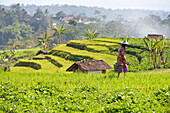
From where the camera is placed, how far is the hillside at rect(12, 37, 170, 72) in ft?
101

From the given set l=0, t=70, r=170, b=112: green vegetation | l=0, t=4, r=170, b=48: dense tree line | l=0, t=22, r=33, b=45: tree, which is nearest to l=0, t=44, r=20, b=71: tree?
l=0, t=70, r=170, b=112: green vegetation

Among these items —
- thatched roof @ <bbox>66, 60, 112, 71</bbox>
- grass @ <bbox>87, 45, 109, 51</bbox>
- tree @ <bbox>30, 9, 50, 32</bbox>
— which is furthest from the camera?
tree @ <bbox>30, 9, 50, 32</bbox>

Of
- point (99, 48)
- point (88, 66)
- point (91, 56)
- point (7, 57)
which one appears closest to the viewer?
point (88, 66)

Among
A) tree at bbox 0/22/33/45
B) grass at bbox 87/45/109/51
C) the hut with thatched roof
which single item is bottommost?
tree at bbox 0/22/33/45

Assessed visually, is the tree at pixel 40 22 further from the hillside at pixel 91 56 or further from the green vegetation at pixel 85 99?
the green vegetation at pixel 85 99

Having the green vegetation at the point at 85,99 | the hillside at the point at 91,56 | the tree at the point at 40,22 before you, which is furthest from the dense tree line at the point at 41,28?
the green vegetation at the point at 85,99

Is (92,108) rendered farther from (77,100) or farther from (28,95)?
(28,95)

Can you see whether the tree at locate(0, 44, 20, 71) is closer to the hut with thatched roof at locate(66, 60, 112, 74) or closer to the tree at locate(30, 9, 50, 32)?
the hut with thatched roof at locate(66, 60, 112, 74)

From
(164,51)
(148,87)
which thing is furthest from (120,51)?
(164,51)

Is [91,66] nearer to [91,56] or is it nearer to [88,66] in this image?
[88,66]

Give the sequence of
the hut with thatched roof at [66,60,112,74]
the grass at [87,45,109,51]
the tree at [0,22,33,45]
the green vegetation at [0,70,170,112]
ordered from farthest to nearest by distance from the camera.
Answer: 1. the tree at [0,22,33,45]
2. the grass at [87,45,109,51]
3. the hut with thatched roof at [66,60,112,74]
4. the green vegetation at [0,70,170,112]

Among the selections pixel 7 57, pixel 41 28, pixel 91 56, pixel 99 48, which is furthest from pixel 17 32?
pixel 91 56

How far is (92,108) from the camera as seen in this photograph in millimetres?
6832

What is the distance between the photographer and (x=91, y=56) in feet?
108
